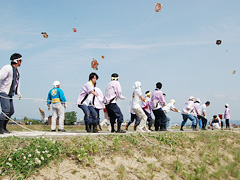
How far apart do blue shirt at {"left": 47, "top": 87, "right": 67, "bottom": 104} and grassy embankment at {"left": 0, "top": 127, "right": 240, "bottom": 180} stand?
3.44 metres

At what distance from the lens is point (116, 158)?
5.98 m

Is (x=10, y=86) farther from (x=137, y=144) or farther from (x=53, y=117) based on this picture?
(x=137, y=144)

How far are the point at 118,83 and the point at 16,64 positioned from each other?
10.5 ft

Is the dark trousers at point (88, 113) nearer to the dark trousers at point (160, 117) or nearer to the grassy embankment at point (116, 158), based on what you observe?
the grassy embankment at point (116, 158)

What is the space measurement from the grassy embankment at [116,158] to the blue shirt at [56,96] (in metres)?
3.44

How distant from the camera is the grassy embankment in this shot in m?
4.92

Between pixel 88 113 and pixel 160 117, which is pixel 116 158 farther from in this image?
pixel 160 117

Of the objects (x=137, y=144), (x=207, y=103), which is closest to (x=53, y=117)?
(x=137, y=144)

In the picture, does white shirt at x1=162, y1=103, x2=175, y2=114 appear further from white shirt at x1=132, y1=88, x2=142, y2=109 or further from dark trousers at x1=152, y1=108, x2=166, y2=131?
white shirt at x1=132, y1=88, x2=142, y2=109

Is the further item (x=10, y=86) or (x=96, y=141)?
(x=10, y=86)

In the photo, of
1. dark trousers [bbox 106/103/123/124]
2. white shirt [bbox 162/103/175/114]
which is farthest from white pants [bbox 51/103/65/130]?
white shirt [bbox 162/103/175/114]

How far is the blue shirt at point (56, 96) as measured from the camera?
9724 millimetres

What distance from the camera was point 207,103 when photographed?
15.6m

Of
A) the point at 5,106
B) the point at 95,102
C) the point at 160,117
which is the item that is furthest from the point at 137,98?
the point at 5,106
